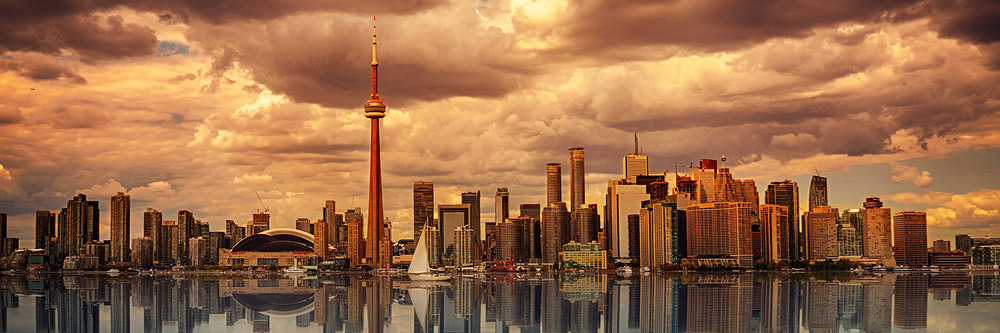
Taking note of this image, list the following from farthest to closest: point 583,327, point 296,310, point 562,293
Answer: point 562,293
point 296,310
point 583,327

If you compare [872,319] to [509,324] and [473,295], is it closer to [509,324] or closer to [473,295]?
[509,324]

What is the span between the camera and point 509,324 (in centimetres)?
10150

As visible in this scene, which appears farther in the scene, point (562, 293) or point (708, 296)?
point (562, 293)

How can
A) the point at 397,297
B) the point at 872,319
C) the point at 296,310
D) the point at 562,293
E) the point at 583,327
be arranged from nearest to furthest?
1. the point at 583,327
2. the point at 872,319
3. the point at 296,310
4. the point at 397,297
5. the point at 562,293

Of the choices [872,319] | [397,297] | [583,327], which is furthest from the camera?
[397,297]

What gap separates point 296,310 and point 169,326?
77.4ft

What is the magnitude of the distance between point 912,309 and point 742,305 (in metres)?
19.5

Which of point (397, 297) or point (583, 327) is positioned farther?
point (397, 297)

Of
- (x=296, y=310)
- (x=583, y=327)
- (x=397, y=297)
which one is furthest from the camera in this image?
(x=397, y=297)

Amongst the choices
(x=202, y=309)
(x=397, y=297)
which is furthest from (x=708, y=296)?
(x=202, y=309)

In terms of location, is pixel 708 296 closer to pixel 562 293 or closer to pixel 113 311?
pixel 562 293

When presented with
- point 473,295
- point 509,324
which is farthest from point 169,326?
point 473,295

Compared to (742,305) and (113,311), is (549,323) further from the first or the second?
(113,311)

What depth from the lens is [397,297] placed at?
14938 cm
